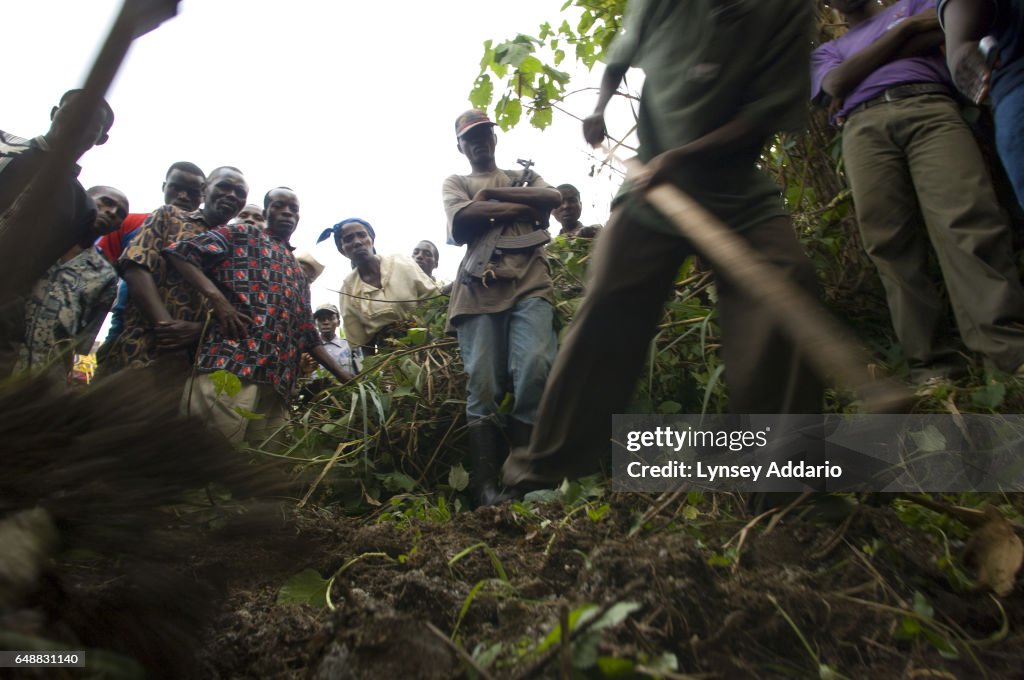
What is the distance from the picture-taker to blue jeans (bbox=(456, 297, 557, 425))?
3227mm

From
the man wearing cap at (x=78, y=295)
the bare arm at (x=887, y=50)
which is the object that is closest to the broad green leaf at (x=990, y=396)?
the bare arm at (x=887, y=50)

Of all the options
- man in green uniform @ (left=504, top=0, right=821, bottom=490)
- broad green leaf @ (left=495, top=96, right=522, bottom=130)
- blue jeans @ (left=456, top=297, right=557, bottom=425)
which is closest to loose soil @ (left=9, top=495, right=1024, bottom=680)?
man in green uniform @ (left=504, top=0, right=821, bottom=490)

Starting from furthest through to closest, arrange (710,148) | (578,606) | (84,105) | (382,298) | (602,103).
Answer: (382,298) → (602,103) → (710,148) → (578,606) → (84,105)

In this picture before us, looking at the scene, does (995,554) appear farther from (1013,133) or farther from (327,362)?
(327,362)

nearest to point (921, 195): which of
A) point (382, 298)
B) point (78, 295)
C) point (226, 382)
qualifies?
point (226, 382)

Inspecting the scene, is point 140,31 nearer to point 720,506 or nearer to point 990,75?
point 720,506

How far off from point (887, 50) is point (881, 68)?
8cm

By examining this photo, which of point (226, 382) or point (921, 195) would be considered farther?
point (921, 195)

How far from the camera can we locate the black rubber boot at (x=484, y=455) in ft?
10.3

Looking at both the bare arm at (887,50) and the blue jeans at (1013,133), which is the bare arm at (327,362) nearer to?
the bare arm at (887,50)

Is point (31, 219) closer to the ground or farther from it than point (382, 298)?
closer to the ground

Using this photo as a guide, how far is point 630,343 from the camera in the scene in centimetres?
202

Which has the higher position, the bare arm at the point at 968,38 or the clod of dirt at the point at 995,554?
the bare arm at the point at 968,38

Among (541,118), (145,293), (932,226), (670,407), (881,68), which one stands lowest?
(670,407)
